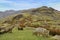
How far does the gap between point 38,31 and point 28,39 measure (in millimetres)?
3168

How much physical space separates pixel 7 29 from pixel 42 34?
20.4 feet

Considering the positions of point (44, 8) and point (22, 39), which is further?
point (44, 8)

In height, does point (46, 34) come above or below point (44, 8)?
above

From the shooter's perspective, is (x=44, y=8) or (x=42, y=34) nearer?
(x=42, y=34)

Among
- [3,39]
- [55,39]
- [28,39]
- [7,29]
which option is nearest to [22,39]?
[28,39]

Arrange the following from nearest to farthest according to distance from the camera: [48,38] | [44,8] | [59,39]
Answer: [59,39], [48,38], [44,8]

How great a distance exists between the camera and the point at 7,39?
18828 millimetres

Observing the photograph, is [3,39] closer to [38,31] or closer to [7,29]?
[38,31]

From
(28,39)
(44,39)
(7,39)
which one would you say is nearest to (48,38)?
(44,39)

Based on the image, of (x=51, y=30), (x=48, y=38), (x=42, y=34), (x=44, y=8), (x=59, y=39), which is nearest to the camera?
(x=59, y=39)

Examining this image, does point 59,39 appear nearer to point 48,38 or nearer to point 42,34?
point 48,38

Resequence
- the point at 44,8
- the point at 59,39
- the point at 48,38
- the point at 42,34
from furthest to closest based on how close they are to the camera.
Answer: the point at 44,8, the point at 42,34, the point at 48,38, the point at 59,39

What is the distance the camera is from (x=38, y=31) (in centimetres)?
2178

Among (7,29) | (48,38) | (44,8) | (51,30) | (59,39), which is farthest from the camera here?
(44,8)
